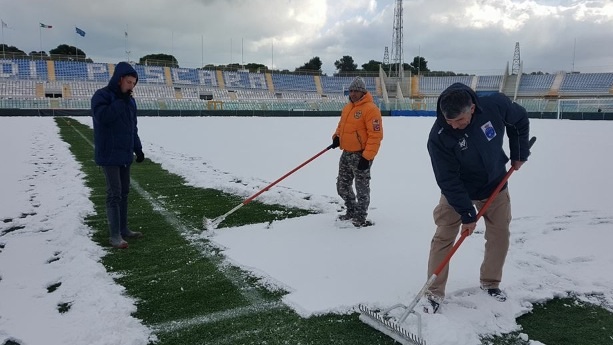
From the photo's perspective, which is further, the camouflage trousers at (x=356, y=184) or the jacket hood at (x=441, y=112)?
the camouflage trousers at (x=356, y=184)

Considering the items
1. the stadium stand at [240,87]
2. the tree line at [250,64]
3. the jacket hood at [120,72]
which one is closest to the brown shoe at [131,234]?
the jacket hood at [120,72]

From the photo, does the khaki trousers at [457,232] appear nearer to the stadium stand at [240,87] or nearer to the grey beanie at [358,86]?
the grey beanie at [358,86]

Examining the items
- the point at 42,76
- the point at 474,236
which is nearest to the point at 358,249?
the point at 474,236

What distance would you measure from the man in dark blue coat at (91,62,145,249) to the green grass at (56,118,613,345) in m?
0.41

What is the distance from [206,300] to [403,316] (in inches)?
54.2

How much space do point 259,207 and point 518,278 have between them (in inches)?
131

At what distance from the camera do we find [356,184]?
479 cm

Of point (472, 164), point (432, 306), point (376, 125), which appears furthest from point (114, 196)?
point (472, 164)

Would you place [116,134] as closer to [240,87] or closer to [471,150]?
[471,150]

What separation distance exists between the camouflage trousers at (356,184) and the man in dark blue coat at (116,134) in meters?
2.21

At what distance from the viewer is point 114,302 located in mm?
3047

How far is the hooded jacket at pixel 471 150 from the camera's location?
8.97 ft

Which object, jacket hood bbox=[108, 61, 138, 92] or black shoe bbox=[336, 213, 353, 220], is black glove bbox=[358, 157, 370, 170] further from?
jacket hood bbox=[108, 61, 138, 92]

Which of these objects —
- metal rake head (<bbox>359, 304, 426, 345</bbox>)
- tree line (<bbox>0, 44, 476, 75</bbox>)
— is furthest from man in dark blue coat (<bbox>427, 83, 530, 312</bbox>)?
tree line (<bbox>0, 44, 476, 75</bbox>)
